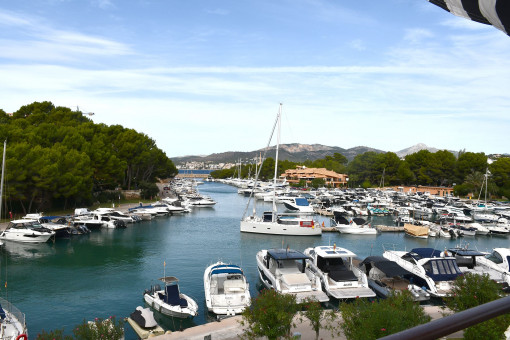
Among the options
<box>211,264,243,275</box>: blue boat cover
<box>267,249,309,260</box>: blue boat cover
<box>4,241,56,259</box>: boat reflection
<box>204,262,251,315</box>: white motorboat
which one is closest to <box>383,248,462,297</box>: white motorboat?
<box>267,249,309,260</box>: blue boat cover

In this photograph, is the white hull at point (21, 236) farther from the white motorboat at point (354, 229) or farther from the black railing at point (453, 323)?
the black railing at point (453, 323)

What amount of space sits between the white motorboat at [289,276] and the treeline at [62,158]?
97.8 feet

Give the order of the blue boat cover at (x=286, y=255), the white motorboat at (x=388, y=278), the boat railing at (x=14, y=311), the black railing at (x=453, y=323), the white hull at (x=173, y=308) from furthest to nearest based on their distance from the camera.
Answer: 1. the blue boat cover at (x=286, y=255)
2. the white motorboat at (x=388, y=278)
3. the white hull at (x=173, y=308)
4. the boat railing at (x=14, y=311)
5. the black railing at (x=453, y=323)

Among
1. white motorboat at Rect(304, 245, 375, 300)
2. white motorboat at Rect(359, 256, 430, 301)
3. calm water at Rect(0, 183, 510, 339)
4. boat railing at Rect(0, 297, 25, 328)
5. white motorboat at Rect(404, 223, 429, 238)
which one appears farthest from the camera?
white motorboat at Rect(404, 223, 429, 238)

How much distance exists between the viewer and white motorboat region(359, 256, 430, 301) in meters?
19.5

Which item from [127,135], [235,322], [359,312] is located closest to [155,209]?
[127,135]

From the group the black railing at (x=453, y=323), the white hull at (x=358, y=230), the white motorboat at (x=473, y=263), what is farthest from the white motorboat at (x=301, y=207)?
the black railing at (x=453, y=323)

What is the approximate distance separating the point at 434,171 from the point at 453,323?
101 meters

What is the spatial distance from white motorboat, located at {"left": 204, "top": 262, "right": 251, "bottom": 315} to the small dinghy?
2.44 metres

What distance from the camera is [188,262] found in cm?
2897

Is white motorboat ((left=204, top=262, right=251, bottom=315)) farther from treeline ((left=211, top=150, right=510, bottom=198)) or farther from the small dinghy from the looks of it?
treeline ((left=211, top=150, right=510, bottom=198))

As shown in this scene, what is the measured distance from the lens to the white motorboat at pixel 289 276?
61.5 ft

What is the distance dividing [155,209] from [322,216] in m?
23.9

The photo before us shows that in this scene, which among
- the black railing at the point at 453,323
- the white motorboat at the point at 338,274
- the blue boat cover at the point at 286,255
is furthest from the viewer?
the blue boat cover at the point at 286,255
